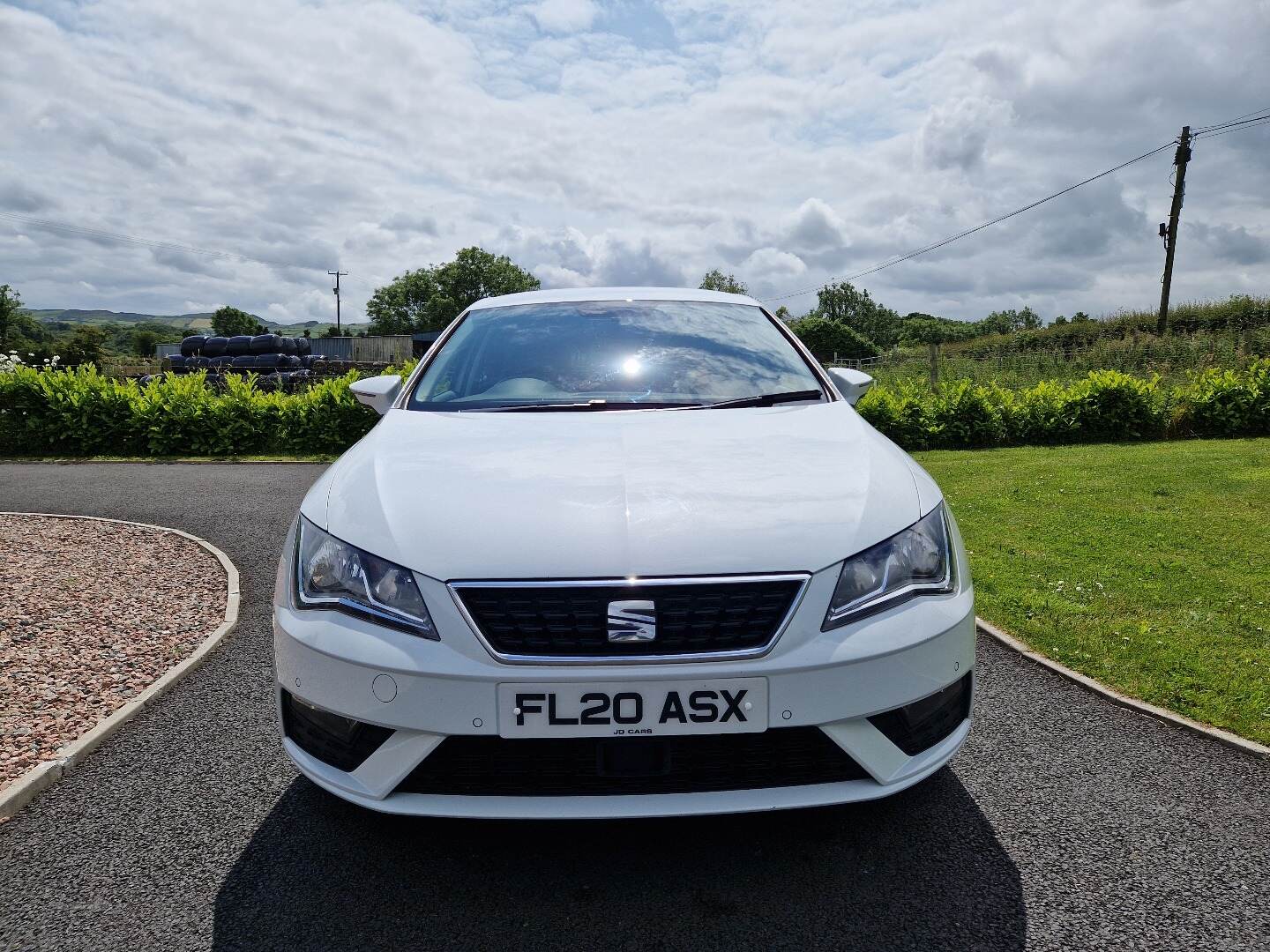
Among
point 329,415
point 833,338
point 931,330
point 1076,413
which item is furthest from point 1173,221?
point 931,330

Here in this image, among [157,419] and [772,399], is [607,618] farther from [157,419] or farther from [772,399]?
[157,419]

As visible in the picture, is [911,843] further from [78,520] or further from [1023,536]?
[78,520]

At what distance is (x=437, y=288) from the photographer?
93125 mm

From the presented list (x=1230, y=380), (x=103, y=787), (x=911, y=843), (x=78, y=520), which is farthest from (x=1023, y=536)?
(x=1230, y=380)

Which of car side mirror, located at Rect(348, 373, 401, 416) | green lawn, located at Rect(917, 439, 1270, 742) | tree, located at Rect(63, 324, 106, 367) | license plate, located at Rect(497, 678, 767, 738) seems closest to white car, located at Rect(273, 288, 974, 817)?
license plate, located at Rect(497, 678, 767, 738)

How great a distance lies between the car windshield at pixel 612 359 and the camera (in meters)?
3.17

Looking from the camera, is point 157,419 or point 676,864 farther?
point 157,419

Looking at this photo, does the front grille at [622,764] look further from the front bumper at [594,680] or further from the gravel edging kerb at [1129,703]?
the gravel edging kerb at [1129,703]

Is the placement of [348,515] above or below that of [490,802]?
above

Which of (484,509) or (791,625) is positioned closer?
(791,625)

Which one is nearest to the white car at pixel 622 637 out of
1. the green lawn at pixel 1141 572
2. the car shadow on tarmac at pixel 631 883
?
the car shadow on tarmac at pixel 631 883

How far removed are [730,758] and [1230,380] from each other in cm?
1580

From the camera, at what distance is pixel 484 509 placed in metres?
2.19

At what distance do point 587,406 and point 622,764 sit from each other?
1393mm
